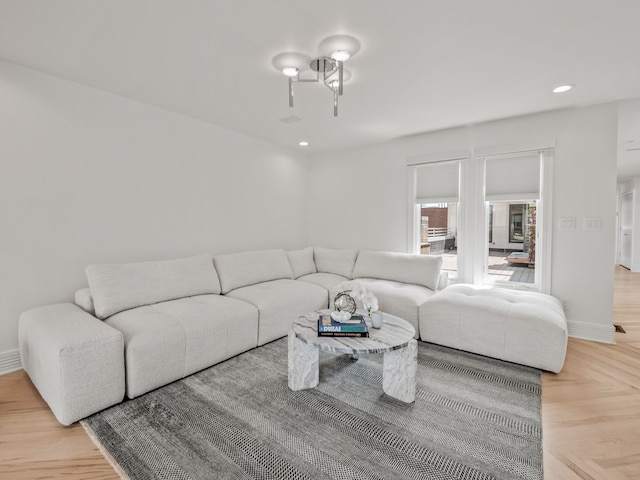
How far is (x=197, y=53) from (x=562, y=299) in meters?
4.20

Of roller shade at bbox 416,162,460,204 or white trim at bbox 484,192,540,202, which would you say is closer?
white trim at bbox 484,192,540,202

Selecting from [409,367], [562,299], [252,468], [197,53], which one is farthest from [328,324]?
[562,299]

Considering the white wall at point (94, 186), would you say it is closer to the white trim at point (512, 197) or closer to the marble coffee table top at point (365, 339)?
the marble coffee table top at point (365, 339)

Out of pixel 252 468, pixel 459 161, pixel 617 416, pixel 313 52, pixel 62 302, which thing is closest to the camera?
pixel 252 468

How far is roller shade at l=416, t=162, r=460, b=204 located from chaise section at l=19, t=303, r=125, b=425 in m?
3.82

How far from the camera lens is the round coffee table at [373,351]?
204cm

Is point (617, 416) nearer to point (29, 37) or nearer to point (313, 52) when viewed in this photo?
point (313, 52)

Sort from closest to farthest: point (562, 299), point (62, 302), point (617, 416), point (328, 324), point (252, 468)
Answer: point (252, 468) < point (617, 416) < point (328, 324) < point (62, 302) < point (562, 299)

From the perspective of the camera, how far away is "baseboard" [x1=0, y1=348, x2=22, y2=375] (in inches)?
95.4

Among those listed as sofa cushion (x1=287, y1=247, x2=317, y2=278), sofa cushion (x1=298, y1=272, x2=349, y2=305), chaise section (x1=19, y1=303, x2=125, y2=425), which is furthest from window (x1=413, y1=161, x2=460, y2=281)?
chaise section (x1=19, y1=303, x2=125, y2=425)

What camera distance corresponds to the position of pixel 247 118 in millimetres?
3523

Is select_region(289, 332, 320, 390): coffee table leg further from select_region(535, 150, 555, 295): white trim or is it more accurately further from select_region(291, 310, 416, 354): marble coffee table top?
select_region(535, 150, 555, 295): white trim

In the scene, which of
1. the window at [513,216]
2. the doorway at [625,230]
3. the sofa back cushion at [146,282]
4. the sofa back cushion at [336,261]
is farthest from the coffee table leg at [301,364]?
the doorway at [625,230]

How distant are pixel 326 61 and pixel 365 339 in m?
2.02
